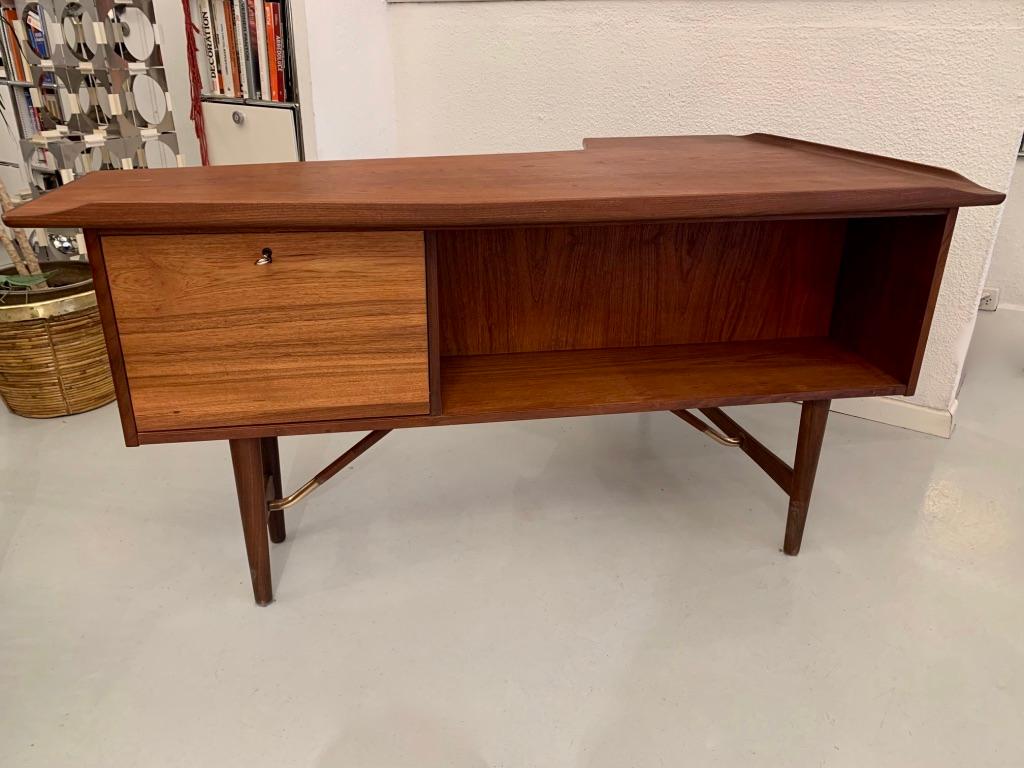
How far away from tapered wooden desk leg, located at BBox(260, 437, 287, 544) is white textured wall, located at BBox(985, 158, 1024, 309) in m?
3.01

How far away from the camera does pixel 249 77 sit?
2.73 metres

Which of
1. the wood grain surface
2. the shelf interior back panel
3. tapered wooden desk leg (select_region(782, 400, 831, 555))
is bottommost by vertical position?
tapered wooden desk leg (select_region(782, 400, 831, 555))

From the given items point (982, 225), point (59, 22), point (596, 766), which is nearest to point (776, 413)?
point (982, 225)

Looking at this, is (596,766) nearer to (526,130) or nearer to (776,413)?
(776,413)

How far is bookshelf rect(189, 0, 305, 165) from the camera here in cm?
261

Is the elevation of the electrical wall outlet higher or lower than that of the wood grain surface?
lower

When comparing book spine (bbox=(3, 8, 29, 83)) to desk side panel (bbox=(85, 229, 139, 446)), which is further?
book spine (bbox=(3, 8, 29, 83))

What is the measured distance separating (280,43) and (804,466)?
7.10 ft

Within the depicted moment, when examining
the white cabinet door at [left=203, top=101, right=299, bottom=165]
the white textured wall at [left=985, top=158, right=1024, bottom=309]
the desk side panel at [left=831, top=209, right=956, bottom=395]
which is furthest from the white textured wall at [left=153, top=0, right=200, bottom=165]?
the white textured wall at [left=985, top=158, right=1024, bottom=309]

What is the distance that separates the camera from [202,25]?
109 inches

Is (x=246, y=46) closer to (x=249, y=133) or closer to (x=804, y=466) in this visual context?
(x=249, y=133)

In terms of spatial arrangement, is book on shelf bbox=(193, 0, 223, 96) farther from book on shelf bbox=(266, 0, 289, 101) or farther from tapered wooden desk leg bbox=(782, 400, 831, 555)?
tapered wooden desk leg bbox=(782, 400, 831, 555)

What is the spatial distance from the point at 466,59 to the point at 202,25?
3.14ft

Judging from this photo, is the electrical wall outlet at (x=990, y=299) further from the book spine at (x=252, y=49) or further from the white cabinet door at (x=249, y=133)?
the book spine at (x=252, y=49)
